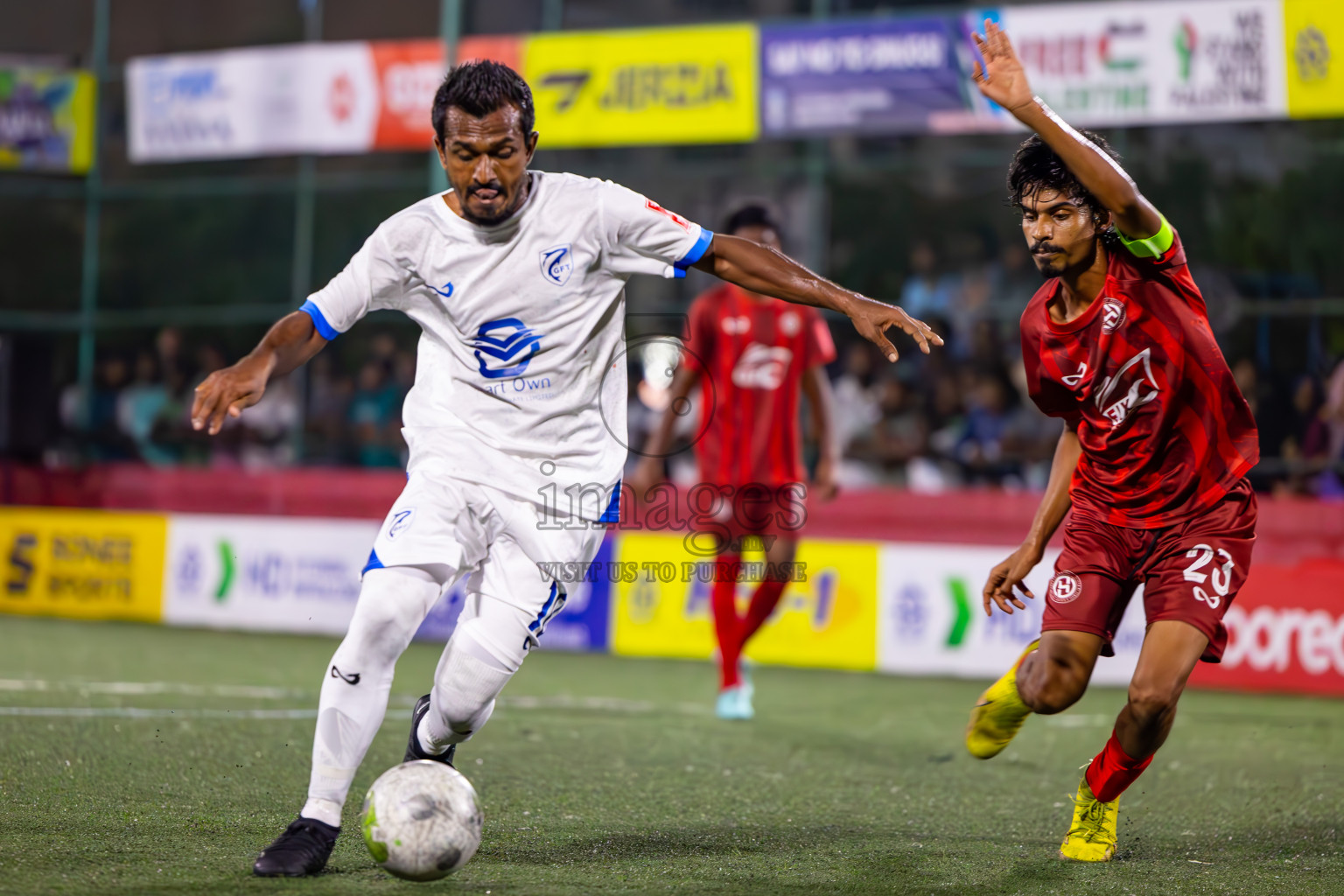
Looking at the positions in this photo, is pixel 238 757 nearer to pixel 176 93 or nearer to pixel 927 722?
pixel 927 722

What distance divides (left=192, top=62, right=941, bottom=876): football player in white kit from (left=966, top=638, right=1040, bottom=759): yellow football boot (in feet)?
3.94

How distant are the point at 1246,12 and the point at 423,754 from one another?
34.3 ft

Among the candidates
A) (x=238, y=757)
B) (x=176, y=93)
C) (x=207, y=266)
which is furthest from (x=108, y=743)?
(x=207, y=266)

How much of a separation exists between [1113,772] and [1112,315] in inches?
54.1

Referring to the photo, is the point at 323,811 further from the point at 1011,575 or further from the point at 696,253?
the point at 1011,575

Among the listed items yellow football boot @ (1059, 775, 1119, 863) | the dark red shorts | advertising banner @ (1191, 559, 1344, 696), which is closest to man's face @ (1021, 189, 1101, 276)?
the dark red shorts

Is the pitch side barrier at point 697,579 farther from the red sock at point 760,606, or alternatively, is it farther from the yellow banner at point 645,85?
the yellow banner at point 645,85

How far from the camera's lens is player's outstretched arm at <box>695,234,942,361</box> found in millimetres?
4324

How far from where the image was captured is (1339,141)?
44.5 ft

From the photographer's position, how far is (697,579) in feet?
36.4

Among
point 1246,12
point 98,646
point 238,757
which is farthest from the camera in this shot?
point 1246,12

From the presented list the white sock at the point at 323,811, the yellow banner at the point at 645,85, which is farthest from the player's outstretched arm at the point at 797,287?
the yellow banner at the point at 645,85

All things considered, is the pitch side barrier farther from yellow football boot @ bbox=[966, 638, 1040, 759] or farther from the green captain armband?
the green captain armband

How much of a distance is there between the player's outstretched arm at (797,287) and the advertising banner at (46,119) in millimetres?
15118
